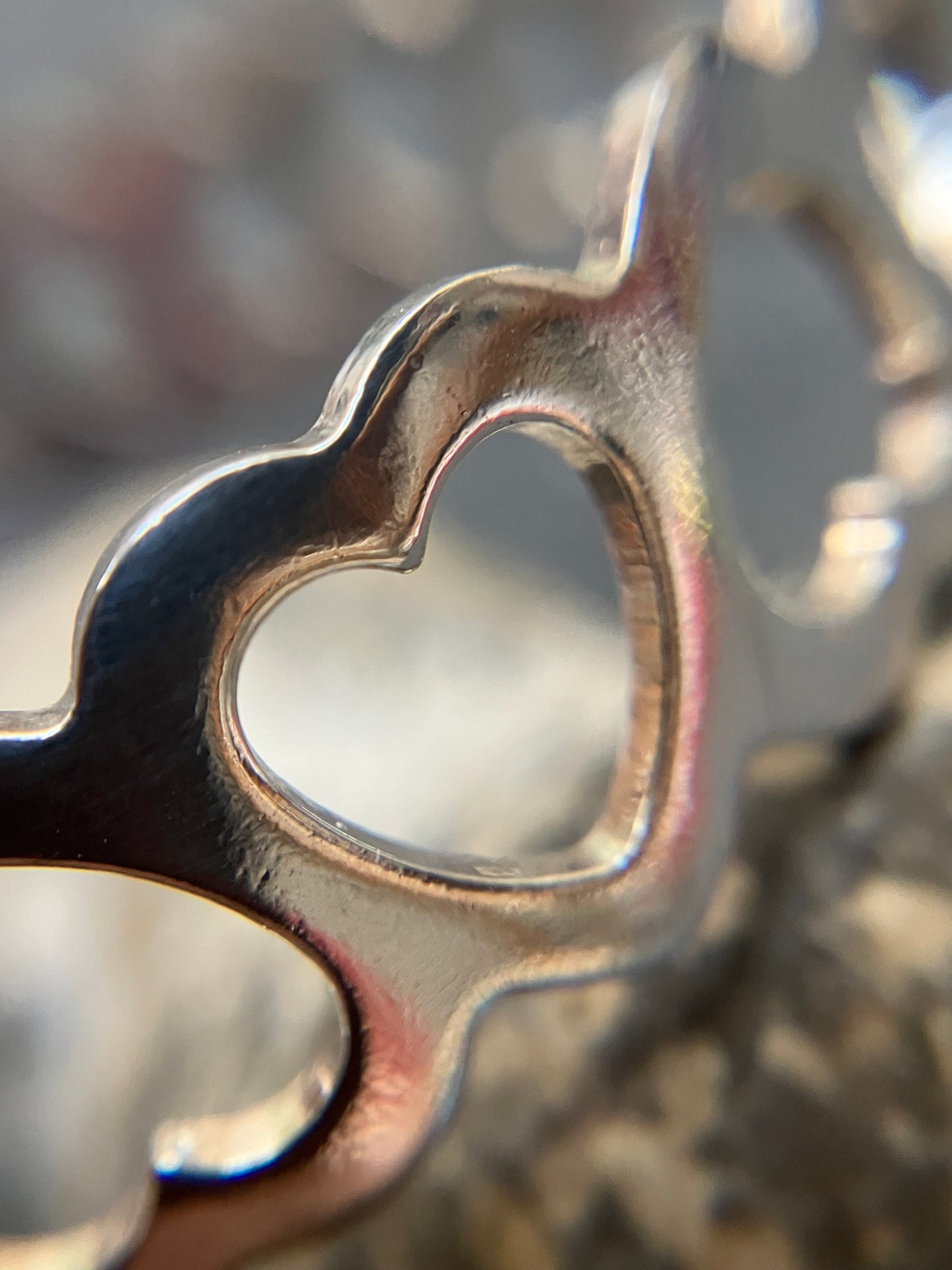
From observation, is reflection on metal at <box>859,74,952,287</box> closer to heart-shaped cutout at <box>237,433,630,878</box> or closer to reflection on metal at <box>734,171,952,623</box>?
reflection on metal at <box>734,171,952,623</box>

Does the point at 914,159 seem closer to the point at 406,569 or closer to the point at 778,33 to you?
the point at 778,33

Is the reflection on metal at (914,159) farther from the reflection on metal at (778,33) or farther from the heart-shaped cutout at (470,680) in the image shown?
the heart-shaped cutout at (470,680)

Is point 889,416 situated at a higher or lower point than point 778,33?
lower

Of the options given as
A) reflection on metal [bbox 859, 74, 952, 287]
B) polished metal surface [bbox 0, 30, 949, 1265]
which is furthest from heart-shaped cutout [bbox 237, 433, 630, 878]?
reflection on metal [bbox 859, 74, 952, 287]

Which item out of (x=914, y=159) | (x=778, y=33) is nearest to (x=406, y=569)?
(x=778, y=33)

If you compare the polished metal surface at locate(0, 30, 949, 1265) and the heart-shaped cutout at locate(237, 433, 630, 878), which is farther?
the heart-shaped cutout at locate(237, 433, 630, 878)

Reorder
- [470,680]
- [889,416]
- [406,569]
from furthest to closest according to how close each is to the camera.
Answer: [470,680] → [889,416] → [406,569]
